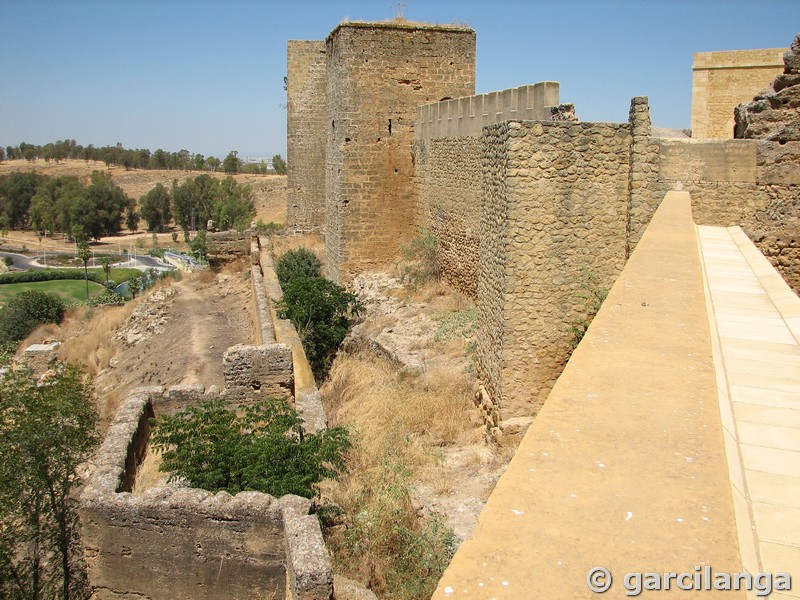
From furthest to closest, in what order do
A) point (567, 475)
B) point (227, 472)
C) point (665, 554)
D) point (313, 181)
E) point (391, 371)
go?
point (313, 181) < point (391, 371) < point (227, 472) < point (567, 475) < point (665, 554)

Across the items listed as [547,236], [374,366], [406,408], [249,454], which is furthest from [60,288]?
[249,454]

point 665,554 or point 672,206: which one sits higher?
point 672,206

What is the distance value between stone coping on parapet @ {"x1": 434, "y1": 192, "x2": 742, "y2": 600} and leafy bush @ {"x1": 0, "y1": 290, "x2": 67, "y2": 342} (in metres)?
30.2

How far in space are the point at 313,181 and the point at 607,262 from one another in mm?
14659

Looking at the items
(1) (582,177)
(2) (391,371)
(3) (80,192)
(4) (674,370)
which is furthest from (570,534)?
(3) (80,192)

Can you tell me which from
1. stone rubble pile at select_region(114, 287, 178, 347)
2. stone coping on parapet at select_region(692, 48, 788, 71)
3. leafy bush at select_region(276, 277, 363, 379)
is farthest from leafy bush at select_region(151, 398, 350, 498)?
stone coping on parapet at select_region(692, 48, 788, 71)

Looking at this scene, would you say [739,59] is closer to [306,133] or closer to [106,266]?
[306,133]

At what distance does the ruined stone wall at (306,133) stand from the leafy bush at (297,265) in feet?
11.6

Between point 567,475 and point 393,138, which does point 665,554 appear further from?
point 393,138

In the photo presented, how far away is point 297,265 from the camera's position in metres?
17.1

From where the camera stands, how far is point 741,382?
3.11 m

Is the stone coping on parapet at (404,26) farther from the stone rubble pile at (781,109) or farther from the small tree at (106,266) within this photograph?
the small tree at (106,266)

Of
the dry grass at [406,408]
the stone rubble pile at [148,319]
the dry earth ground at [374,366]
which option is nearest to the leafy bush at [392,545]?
the dry earth ground at [374,366]

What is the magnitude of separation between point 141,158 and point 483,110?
342 ft
